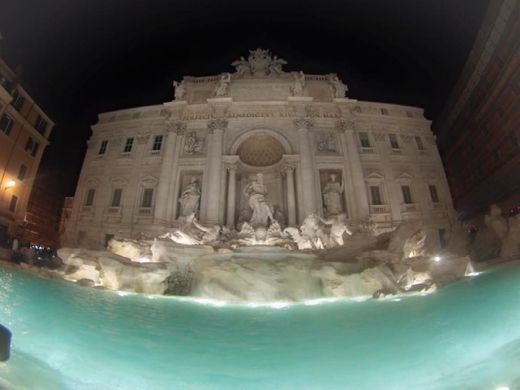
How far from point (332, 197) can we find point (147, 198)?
1434 centimetres

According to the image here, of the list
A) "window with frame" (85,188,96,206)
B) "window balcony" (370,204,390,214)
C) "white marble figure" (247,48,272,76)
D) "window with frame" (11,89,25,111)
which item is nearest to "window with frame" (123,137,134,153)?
"window with frame" (85,188,96,206)

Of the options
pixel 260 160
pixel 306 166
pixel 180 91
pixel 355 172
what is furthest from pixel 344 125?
pixel 180 91

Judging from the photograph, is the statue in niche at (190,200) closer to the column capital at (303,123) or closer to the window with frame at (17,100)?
the column capital at (303,123)

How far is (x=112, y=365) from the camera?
3.50 metres

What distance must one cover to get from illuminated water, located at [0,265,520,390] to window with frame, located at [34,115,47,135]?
2586 centimetres

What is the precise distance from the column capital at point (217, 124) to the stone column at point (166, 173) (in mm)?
2493

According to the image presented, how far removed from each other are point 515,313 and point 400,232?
20.1 ft

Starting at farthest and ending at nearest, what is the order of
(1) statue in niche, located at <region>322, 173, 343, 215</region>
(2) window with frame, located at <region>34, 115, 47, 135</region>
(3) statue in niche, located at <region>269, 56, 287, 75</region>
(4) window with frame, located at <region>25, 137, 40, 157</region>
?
(2) window with frame, located at <region>34, 115, 47, 135</region>
(4) window with frame, located at <region>25, 137, 40, 157</region>
(3) statue in niche, located at <region>269, 56, 287, 75</region>
(1) statue in niche, located at <region>322, 173, 343, 215</region>

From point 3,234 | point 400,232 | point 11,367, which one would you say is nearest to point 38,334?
point 11,367

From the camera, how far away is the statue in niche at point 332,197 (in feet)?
64.0

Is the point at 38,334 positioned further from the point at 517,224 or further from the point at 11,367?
the point at 517,224

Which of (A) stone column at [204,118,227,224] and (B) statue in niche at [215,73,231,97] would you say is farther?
(B) statue in niche at [215,73,231,97]

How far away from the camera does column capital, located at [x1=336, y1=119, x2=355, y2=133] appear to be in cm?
2220

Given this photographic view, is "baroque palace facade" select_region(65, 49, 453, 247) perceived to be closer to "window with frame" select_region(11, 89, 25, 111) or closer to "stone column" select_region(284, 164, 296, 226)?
"stone column" select_region(284, 164, 296, 226)
